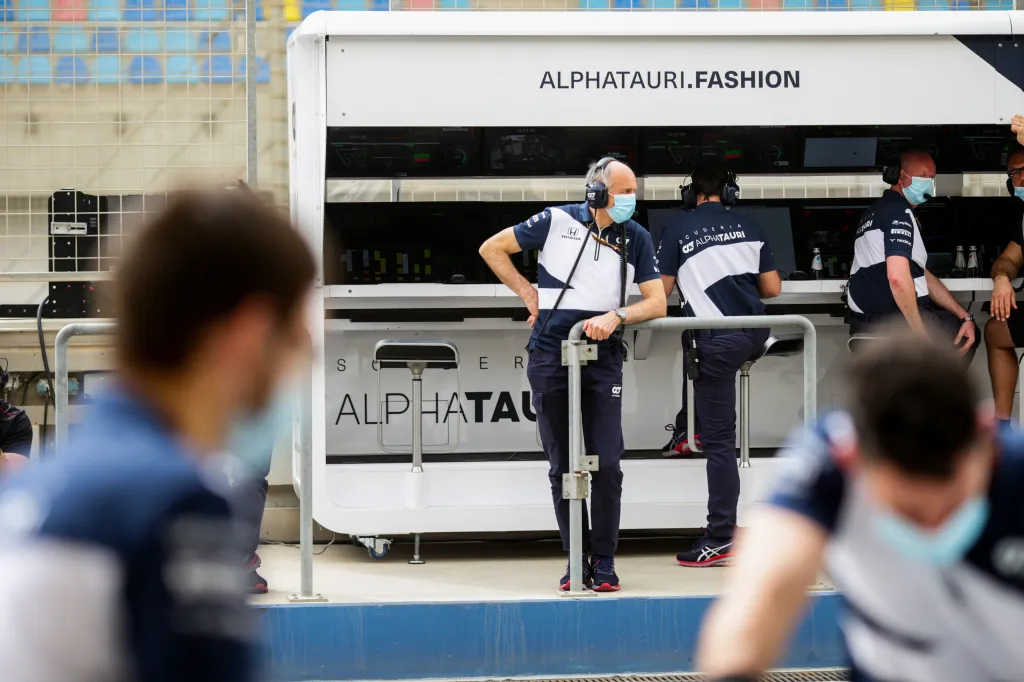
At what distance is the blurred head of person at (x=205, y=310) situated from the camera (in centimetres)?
106

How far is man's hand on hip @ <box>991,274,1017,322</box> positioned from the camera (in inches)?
213

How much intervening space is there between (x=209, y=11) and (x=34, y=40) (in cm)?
79

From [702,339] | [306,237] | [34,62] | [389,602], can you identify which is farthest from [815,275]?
[306,237]

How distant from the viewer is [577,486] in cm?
427

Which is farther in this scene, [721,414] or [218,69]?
[218,69]

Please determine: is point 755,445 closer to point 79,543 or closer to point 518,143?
point 518,143

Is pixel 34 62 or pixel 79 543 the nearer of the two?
pixel 79 543

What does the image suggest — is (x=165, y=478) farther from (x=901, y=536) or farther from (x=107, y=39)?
(x=107, y=39)

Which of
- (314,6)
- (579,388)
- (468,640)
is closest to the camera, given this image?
(468,640)

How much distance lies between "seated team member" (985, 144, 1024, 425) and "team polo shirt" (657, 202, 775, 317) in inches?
42.1

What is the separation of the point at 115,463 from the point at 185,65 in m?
5.21

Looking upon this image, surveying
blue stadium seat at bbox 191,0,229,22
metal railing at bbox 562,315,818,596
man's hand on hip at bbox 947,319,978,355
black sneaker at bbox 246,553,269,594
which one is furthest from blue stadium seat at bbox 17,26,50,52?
man's hand on hip at bbox 947,319,978,355

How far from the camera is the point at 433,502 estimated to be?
5.43m

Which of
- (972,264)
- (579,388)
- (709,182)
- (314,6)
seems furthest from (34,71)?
(972,264)
